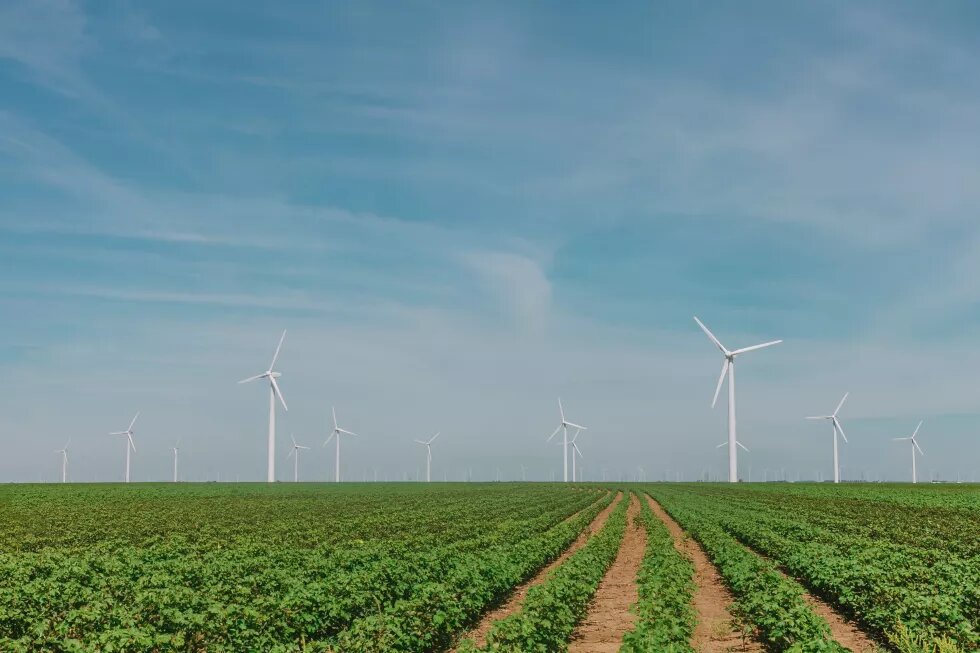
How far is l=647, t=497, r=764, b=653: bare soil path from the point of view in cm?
1811

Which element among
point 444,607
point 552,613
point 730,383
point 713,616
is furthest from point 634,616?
point 730,383

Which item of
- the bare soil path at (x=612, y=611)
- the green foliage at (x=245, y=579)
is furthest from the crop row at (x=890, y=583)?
the green foliage at (x=245, y=579)

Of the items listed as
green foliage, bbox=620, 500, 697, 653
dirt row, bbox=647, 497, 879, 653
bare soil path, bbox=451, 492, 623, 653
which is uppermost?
green foliage, bbox=620, 500, 697, 653

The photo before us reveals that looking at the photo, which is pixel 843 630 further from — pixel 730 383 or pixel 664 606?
pixel 730 383

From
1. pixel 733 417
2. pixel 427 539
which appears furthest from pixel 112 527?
pixel 733 417

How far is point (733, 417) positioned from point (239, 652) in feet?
320

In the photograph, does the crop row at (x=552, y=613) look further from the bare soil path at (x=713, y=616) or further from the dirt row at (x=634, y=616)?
the bare soil path at (x=713, y=616)

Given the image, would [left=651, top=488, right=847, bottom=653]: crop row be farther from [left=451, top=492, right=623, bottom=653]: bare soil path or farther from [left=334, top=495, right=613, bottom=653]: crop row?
[left=334, top=495, right=613, bottom=653]: crop row

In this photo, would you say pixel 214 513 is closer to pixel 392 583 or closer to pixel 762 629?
pixel 392 583

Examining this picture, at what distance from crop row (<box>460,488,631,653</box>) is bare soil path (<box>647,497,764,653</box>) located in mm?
2863

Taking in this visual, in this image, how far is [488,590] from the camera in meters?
22.7

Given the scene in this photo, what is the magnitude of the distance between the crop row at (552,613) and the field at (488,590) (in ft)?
0.18

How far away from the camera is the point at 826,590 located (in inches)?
926

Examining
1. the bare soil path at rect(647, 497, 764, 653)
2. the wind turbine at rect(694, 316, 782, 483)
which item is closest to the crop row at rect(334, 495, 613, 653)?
the bare soil path at rect(647, 497, 764, 653)
